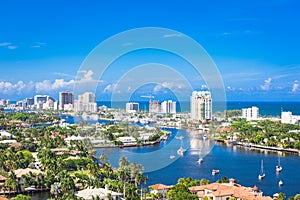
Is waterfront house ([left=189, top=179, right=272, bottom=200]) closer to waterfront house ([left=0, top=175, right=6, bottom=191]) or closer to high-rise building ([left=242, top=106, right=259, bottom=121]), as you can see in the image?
waterfront house ([left=0, top=175, right=6, bottom=191])

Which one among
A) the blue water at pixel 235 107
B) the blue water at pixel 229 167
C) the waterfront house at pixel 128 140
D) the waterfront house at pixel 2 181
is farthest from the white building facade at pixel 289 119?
the waterfront house at pixel 2 181

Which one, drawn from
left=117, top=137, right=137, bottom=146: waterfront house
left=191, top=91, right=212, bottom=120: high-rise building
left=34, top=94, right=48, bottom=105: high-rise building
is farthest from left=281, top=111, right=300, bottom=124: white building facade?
left=34, top=94, right=48, bottom=105: high-rise building

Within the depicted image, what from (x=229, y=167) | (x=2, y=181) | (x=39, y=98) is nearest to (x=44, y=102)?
(x=39, y=98)

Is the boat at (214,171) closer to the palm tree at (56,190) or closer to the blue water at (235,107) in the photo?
the blue water at (235,107)

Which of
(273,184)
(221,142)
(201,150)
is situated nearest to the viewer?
(273,184)

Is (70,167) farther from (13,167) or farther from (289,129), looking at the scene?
(289,129)

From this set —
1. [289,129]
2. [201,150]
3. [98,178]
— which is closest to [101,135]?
[201,150]

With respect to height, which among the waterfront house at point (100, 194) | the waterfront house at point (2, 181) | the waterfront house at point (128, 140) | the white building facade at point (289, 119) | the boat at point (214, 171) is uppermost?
the white building facade at point (289, 119)

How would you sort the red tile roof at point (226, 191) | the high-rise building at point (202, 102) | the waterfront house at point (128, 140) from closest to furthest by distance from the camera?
1. the high-rise building at point (202, 102)
2. the red tile roof at point (226, 191)
3. the waterfront house at point (128, 140)
